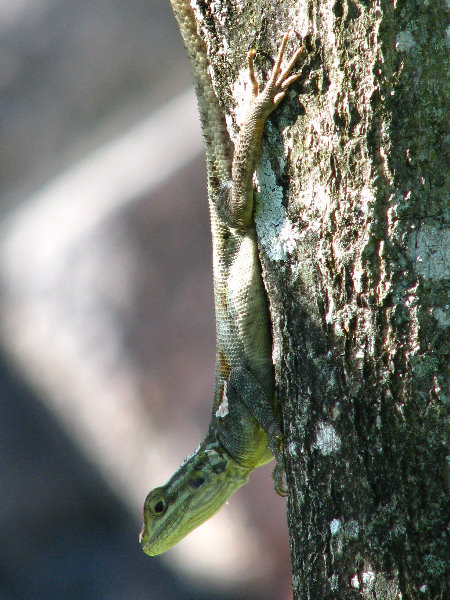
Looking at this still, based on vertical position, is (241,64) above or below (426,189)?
above

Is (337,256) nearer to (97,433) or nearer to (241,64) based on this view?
(241,64)

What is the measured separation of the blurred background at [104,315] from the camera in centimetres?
662

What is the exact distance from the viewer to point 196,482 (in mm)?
3080

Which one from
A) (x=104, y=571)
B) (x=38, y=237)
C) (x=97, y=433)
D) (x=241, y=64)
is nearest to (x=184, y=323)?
(x=97, y=433)

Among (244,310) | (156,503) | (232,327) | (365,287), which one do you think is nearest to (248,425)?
(232,327)

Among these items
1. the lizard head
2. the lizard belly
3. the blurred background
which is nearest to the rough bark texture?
the lizard belly

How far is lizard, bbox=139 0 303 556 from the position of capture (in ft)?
7.15

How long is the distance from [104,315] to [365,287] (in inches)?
219

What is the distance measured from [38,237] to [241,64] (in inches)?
233

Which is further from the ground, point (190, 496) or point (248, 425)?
point (248, 425)

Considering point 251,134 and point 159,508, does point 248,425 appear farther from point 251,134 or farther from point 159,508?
point 251,134

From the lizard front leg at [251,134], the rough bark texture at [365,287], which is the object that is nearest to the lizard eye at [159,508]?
the rough bark texture at [365,287]

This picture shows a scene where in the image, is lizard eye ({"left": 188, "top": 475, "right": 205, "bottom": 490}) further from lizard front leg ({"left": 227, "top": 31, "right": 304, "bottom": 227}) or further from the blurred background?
the blurred background

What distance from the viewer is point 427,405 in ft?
5.58
